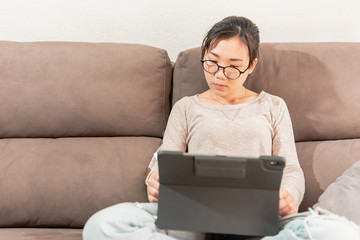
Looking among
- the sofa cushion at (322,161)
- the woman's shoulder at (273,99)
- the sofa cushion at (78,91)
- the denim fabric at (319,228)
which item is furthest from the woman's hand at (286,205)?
the sofa cushion at (78,91)

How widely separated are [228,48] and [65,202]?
0.77m

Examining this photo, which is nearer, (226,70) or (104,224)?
(104,224)

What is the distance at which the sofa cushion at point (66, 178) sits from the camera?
137 cm

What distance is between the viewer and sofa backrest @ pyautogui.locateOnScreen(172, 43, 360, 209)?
4.76 feet

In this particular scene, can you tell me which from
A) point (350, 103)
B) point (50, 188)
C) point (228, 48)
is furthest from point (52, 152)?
point (350, 103)

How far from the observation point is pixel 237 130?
132cm

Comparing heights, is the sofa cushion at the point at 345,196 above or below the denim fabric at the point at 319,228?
below

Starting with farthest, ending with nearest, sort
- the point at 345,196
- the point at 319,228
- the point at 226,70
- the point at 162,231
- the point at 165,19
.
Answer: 1. the point at 165,19
2. the point at 226,70
3. the point at 345,196
4. the point at 162,231
5. the point at 319,228

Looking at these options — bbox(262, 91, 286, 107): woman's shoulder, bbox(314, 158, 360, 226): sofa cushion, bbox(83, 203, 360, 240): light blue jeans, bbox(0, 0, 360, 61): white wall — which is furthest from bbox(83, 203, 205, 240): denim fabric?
bbox(0, 0, 360, 61): white wall

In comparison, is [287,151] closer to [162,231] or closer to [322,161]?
[322,161]

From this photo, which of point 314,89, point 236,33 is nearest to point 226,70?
point 236,33

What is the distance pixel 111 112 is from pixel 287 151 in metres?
0.65

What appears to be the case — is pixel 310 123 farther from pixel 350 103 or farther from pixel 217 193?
pixel 217 193

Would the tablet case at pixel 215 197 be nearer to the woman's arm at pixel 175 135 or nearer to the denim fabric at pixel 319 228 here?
the denim fabric at pixel 319 228
